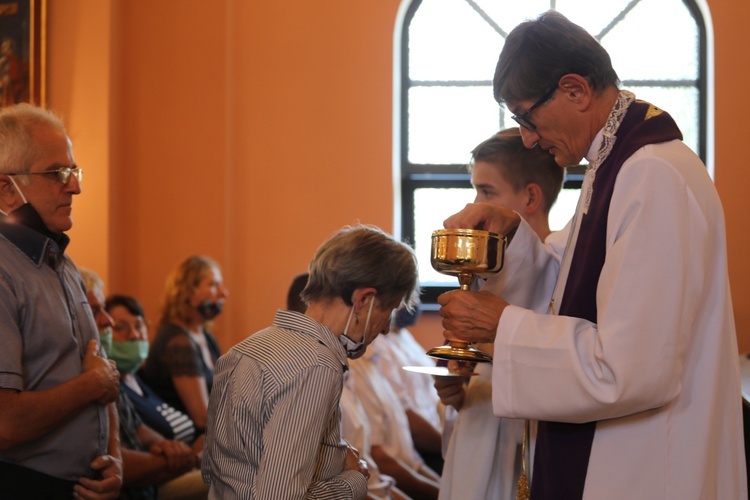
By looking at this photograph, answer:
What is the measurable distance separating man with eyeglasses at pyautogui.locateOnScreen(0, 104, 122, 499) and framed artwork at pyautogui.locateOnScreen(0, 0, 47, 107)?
12.8 feet

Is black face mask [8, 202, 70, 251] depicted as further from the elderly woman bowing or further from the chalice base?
the chalice base

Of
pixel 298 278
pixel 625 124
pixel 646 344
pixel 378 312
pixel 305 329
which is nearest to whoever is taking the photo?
pixel 646 344

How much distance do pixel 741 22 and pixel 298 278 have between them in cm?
498

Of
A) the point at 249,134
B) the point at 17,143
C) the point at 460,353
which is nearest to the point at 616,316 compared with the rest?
the point at 460,353

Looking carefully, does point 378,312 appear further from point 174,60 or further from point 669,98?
point 669,98

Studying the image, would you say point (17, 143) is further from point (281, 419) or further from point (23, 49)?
point (23, 49)

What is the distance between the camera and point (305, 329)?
8.21 feet

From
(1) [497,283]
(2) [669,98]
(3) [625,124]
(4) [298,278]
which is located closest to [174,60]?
(4) [298,278]

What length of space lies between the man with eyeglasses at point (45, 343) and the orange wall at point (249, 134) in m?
4.14

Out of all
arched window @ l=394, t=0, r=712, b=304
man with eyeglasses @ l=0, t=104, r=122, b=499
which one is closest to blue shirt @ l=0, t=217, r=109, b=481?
man with eyeglasses @ l=0, t=104, r=122, b=499

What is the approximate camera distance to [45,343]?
2.80 metres

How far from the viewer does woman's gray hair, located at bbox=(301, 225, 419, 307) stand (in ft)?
8.54

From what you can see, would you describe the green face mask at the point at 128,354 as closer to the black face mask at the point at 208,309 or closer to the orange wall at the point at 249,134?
the black face mask at the point at 208,309

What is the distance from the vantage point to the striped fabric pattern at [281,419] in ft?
7.38
